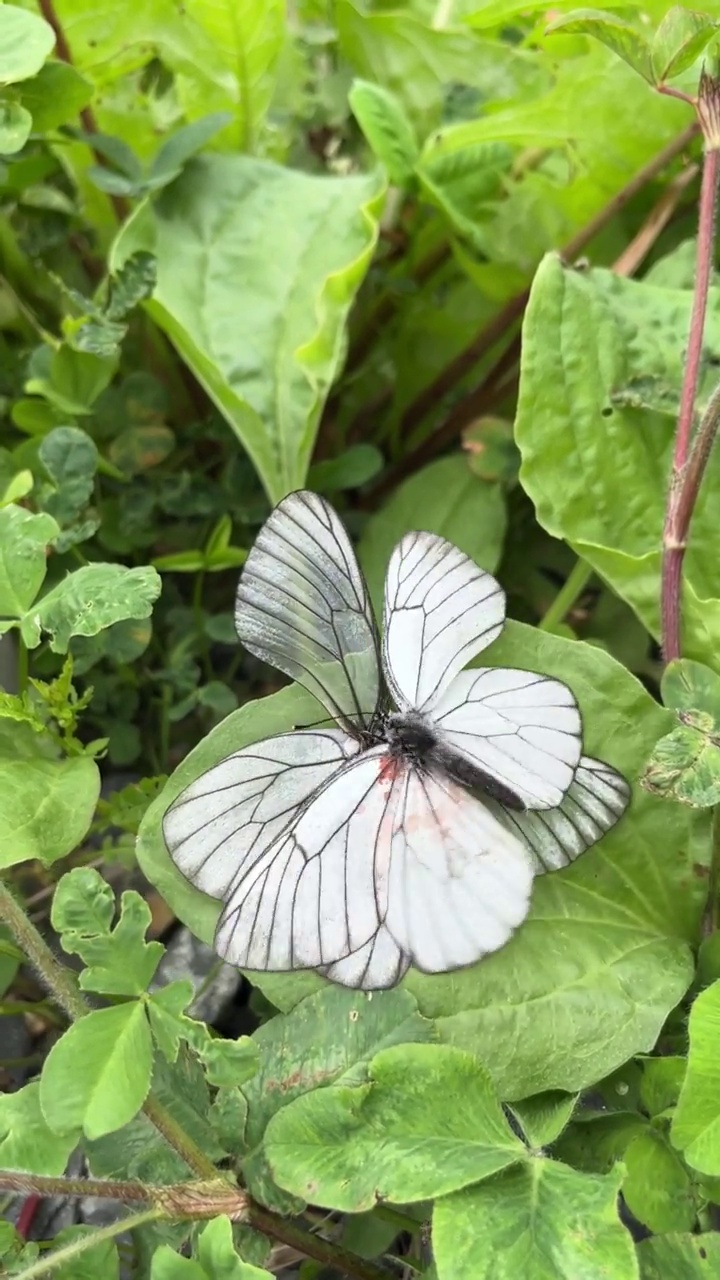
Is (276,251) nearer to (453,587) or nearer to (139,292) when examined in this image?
(139,292)

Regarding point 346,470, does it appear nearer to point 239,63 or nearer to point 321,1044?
point 239,63

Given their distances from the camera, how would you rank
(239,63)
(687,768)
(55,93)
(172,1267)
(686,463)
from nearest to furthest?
(172,1267)
(687,768)
(686,463)
(55,93)
(239,63)

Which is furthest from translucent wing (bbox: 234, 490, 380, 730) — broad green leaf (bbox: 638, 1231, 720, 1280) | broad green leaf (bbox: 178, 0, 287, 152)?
broad green leaf (bbox: 178, 0, 287, 152)

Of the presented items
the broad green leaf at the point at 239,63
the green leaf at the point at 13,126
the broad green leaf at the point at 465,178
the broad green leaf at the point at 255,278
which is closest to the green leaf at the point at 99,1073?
the broad green leaf at the point at 255,278

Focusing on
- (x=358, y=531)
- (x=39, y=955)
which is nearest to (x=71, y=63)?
(x=358, y=531)

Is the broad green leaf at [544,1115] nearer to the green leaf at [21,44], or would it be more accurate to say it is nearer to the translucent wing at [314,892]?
the translucent wing at [314,892]

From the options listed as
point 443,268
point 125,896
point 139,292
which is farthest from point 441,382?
point 125,896
